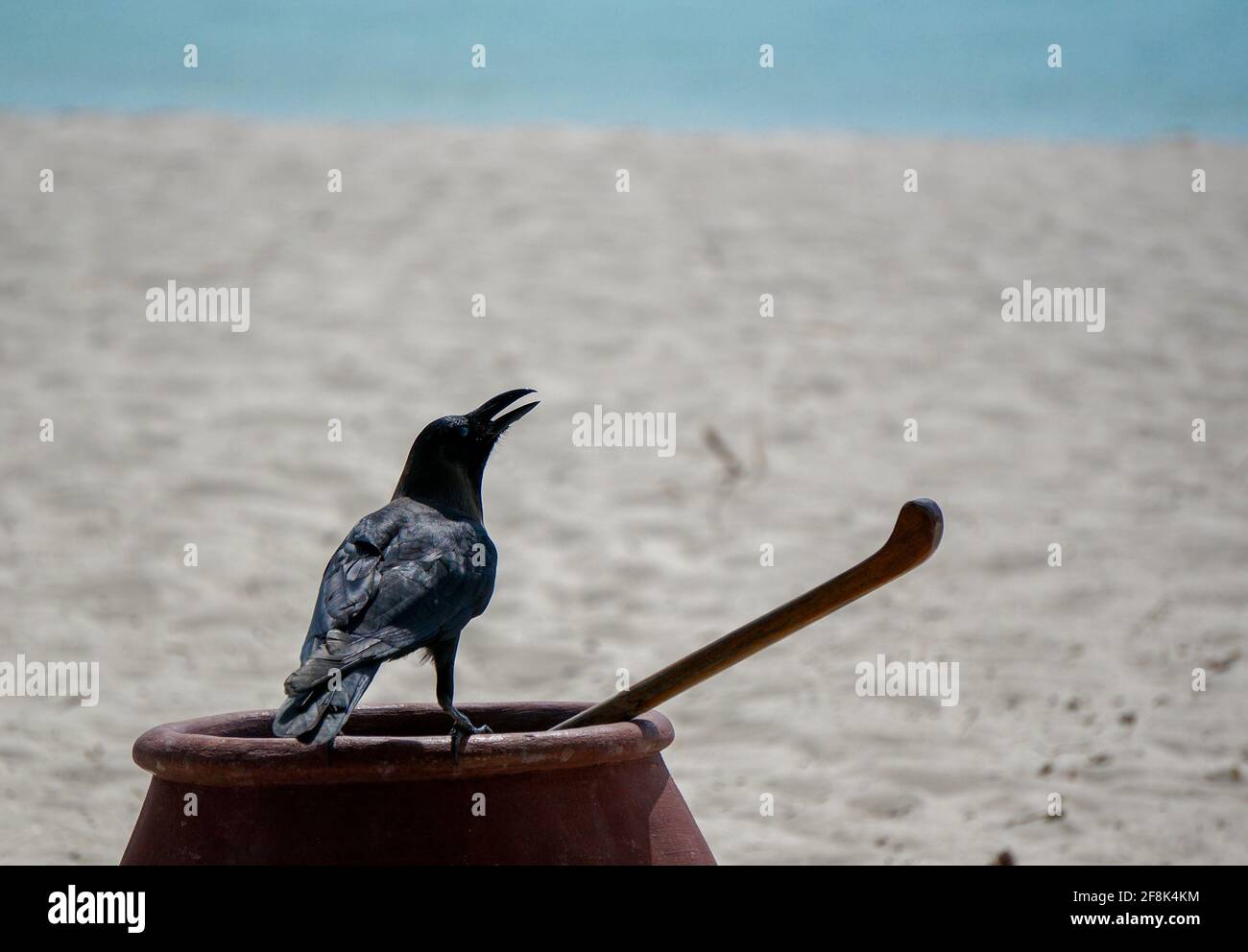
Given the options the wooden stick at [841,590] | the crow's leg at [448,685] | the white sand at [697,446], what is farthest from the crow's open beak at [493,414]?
the white sand at [697,446]

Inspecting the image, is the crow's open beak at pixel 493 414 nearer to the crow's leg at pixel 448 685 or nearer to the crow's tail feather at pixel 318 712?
the crow's leg at pixel 448 685

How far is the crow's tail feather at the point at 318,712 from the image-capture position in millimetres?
2072

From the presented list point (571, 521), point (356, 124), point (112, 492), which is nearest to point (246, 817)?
point (571, 521)

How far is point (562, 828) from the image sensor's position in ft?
7.22

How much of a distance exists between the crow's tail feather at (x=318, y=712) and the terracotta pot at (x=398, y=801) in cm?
5

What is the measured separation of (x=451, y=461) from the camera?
118 inches

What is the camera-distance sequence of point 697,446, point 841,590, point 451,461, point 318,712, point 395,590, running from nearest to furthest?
point 318,712
point 841,590
point 395,590
point 451,461
point 697,446

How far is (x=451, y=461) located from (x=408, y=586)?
0.54 meters

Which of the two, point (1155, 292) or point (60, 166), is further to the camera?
point (60, 166)

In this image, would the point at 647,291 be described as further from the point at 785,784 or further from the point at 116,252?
the point at 785,784

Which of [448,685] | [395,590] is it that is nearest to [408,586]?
[395,590]

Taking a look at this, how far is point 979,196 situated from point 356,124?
21.9 feet

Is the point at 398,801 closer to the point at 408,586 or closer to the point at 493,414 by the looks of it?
the point at 408,586
